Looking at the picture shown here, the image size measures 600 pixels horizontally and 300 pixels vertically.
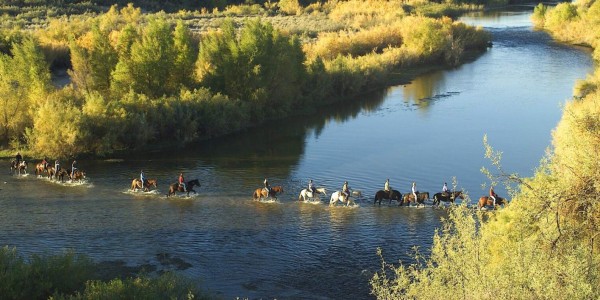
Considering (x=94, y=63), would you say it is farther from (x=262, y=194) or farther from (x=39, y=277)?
(x=39, y=277)

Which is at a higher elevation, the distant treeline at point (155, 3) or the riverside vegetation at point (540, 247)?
the distant treeline at point (155, 3)

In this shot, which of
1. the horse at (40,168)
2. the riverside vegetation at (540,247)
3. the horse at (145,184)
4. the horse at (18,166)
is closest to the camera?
the riverside vegetation at (540,247)

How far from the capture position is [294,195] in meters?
39.7

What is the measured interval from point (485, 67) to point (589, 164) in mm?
70595

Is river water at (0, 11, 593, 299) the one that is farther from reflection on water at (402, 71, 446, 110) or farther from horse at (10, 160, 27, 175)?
horse at (10, 160, 27, 175)

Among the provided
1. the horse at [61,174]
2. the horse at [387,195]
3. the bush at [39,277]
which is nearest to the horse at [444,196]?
the horse at [387,195]

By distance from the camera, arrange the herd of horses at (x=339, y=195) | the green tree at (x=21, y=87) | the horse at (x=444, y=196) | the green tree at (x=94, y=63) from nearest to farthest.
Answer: the horse at (x=444, y=196) → the herd of horses at (x=339, y=195) → the green tree at (x=21, y=87) → the green tree at (x=94, y=63)

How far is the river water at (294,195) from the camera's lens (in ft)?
96.7

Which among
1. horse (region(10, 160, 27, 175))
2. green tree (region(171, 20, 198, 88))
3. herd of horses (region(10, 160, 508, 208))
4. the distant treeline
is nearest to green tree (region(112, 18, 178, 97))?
green tree (region(171, 20, 198, 88))


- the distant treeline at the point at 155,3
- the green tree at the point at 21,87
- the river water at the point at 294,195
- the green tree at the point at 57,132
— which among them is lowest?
the river water at the point at 294,195

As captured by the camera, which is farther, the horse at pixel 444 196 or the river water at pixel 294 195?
the horse at pixel 444 196

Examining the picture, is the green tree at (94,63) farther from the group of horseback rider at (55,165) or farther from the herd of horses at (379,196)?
the herd of horses at (379,196)

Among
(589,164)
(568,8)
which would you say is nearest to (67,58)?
(589,164)

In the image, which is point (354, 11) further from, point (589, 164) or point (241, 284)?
point (589, 164)
